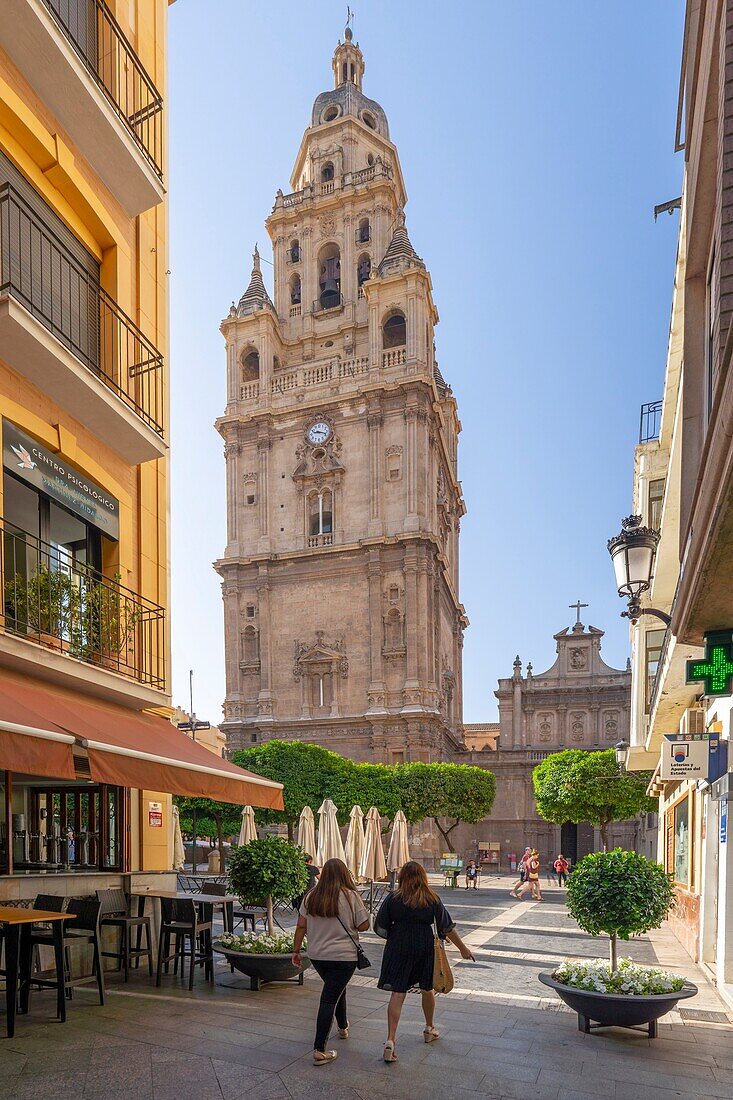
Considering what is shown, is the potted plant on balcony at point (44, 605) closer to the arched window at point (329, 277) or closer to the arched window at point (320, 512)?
the arched window at point (320, 512)

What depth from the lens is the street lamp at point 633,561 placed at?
27.7 ft

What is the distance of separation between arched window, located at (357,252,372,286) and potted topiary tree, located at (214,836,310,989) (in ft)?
164

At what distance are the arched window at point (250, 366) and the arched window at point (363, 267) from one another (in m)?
8.78

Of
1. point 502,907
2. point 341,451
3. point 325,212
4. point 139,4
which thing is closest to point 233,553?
point 341,451

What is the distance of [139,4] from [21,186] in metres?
5.46

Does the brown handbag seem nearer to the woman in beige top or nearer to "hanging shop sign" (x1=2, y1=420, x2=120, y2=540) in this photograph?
the woman in beige top

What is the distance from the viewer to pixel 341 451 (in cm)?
4938

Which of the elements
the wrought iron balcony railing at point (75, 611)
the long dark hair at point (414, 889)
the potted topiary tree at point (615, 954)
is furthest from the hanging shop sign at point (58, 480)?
the potted topiary tree at point (615, 954)

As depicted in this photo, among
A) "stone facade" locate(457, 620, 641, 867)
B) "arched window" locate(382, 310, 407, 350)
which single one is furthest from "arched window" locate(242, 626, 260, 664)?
"arched window" locate(382, 310, 407, 350)

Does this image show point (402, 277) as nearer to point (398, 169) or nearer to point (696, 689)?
point (398, 169)

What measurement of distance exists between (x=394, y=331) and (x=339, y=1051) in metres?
49.1

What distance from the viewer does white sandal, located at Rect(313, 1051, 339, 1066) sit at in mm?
6027

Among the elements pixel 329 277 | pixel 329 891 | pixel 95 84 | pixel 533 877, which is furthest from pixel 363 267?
pixel 329 891

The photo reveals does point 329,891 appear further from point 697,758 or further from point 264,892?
point 697,758
